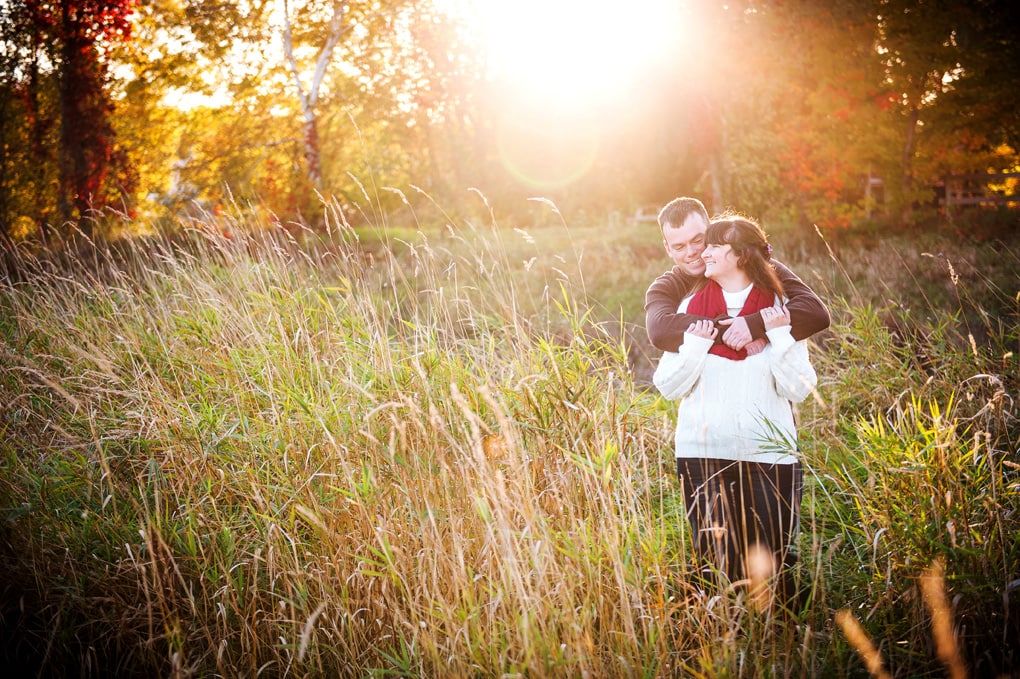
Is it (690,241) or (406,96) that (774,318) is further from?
(406,96)

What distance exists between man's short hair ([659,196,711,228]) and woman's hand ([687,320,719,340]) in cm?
48

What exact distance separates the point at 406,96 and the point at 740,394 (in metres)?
15.7

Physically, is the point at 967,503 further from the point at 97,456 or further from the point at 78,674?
the point at 97,456

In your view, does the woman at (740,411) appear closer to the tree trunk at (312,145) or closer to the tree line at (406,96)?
the tree line at (406,96)

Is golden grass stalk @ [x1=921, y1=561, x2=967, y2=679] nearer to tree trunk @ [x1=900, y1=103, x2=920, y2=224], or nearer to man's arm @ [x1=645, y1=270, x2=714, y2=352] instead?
man's arm @ [x1=645, y1=270, x2=714, y2=352]

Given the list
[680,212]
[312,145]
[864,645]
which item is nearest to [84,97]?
[312,145]

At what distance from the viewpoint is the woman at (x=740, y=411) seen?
8.97 feet

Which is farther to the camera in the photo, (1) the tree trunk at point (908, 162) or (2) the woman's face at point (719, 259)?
(1) the tree trunk at point (908, 162)

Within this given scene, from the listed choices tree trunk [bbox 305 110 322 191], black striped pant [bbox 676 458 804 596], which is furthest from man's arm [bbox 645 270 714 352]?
tree trunk [bbox 305 110 322 191]

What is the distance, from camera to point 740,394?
279cm

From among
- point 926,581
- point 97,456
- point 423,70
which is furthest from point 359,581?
point 423,70

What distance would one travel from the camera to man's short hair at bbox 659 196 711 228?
121 inches

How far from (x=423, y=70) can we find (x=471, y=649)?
16484 mm

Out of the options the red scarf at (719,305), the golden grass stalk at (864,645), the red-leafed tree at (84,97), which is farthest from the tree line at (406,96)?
the golden grass stalk at (864,645)
